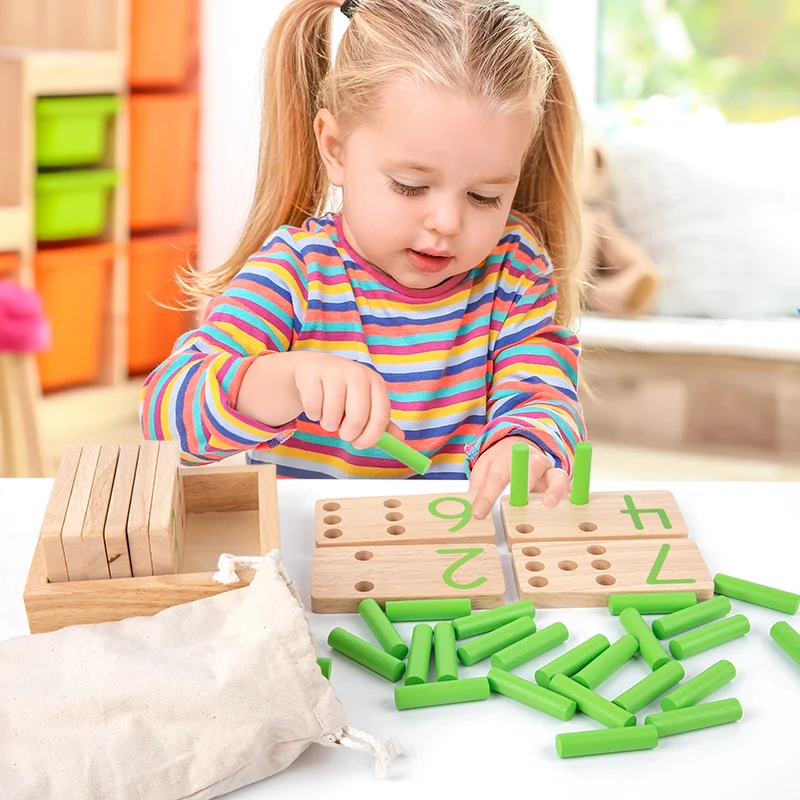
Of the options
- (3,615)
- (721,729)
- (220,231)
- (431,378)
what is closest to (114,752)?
(3,615)

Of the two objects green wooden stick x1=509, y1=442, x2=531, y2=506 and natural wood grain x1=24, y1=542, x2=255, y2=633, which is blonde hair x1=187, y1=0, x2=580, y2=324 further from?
natural wood grain x1=24, y1=542, x2=255, y2=633

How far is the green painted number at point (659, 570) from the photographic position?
75cm

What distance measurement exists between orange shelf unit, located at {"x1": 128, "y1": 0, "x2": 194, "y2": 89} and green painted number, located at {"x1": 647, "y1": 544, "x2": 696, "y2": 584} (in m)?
2.31

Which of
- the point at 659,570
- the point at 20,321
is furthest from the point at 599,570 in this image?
the point at 20,321

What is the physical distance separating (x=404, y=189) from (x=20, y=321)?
1.53 metres

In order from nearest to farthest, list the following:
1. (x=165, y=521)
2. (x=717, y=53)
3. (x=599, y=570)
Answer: (x=165, y=521) → (x=599, y=570) → (x=717, y=53)

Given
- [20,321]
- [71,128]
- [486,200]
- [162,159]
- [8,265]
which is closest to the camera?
[486,200]

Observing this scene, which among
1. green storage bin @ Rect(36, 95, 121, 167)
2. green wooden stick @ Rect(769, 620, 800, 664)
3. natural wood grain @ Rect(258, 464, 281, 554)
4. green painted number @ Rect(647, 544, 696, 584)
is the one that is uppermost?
green storage bin @ Rect(36, 95, 121, 167)

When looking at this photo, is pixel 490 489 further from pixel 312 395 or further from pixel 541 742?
pixel 541 742

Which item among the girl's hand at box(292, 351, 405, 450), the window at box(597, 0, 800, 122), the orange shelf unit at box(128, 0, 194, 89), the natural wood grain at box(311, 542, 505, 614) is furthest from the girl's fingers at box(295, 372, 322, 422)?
the window at box(597, 0, 800, 122)

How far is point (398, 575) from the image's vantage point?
0.75 m

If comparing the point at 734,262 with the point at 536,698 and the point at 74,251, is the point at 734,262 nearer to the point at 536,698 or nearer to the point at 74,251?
the point at 74,251

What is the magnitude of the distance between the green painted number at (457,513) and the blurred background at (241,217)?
1463 millimetres

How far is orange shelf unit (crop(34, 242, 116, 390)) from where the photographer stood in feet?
8.47
